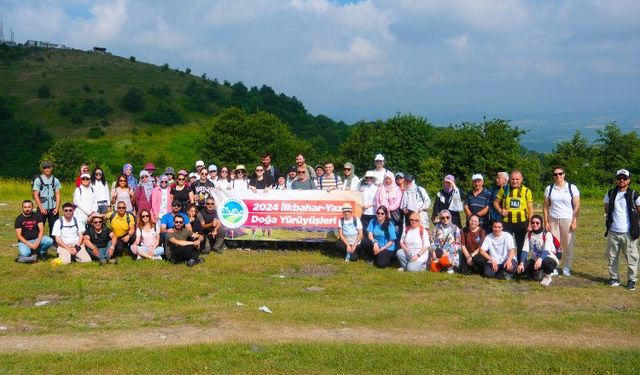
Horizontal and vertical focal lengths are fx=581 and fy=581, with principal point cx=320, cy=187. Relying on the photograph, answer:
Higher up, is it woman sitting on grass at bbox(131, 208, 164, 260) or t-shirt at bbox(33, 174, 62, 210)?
t-shirt at bbox(33, 174, 62, 210)

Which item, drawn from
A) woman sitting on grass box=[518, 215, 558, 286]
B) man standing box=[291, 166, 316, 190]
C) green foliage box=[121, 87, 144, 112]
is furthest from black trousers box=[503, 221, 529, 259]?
green foliage box=[121, 87, 144, 112]

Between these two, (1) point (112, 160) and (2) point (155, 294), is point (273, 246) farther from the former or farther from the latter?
(1) point (112, 160)

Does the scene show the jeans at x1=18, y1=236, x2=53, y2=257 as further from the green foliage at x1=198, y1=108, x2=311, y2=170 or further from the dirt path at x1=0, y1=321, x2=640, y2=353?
the green foliage at x1=198, y1=108, x2=311, y2=170

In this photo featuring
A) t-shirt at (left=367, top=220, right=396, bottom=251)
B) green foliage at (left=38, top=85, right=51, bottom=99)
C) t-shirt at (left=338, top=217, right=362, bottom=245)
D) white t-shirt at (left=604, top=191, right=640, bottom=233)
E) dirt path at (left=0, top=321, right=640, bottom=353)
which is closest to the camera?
dirt path at (left=0, top=321, right=640, bottom=353)

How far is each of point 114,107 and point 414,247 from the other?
107317 mm

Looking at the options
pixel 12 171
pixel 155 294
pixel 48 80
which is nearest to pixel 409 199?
pixel 155 294

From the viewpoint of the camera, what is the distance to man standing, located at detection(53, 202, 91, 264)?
40.3ft

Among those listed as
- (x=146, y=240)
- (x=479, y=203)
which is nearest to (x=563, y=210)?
(x=479, y=203)

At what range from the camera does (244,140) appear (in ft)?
243

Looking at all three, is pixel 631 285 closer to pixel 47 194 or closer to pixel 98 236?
pixel 98 236

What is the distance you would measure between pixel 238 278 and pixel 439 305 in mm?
4066

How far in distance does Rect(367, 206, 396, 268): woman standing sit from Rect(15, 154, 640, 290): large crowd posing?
2cm

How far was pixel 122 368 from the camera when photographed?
6832mm

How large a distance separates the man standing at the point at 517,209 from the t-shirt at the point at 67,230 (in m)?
8.85
